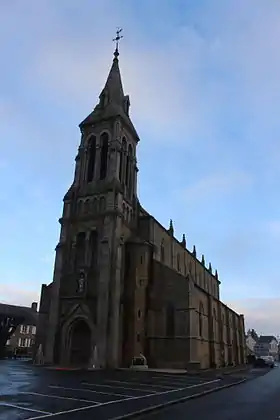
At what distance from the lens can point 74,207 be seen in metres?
39.5

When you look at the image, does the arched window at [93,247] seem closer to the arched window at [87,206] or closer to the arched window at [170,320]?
the arched window at [87,206]

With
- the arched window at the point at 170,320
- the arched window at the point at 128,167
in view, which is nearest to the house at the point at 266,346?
the arched window at the point at 170,320

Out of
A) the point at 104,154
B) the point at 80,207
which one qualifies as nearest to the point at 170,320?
the point at 80,207

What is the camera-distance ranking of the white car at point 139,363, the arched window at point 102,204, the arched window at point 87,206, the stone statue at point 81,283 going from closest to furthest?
1. the white car at point 139,363
2. the stone statue at point 81,283
3. the arched window at point 102,204
4. the arched window at point 87,206

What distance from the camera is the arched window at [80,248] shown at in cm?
3716

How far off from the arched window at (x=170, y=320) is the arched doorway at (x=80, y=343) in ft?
25.4

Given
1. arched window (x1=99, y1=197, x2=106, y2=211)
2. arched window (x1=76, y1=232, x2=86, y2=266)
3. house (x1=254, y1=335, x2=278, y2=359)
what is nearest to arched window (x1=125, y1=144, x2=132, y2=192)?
arched window (x1=99, y1=197, x2=106, y2=211)

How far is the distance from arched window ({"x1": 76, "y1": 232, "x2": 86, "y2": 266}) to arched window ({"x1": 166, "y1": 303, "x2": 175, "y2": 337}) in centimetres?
987

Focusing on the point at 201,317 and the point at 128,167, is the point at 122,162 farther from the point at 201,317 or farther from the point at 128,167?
the point at 201,317

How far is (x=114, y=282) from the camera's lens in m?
33.2

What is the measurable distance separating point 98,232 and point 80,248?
2984mm

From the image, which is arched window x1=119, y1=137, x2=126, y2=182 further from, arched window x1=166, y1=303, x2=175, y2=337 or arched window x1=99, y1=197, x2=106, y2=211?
arched window x1=166, y1=303, x2=175, y2=337

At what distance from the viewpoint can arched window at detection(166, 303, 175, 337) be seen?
3528 cm

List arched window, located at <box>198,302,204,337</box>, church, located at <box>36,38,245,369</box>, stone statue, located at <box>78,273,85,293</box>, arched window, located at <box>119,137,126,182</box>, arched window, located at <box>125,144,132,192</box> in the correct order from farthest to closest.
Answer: arched window, located at <box>125,144,132,192</box>
arched window, located at <box>119,137,126,182</box>
arched window, located at <box>198,302,204,337</box>
stone statue, located at <box>78,273,85,293</box>
church, located at <box>36,38,245,369</box>
